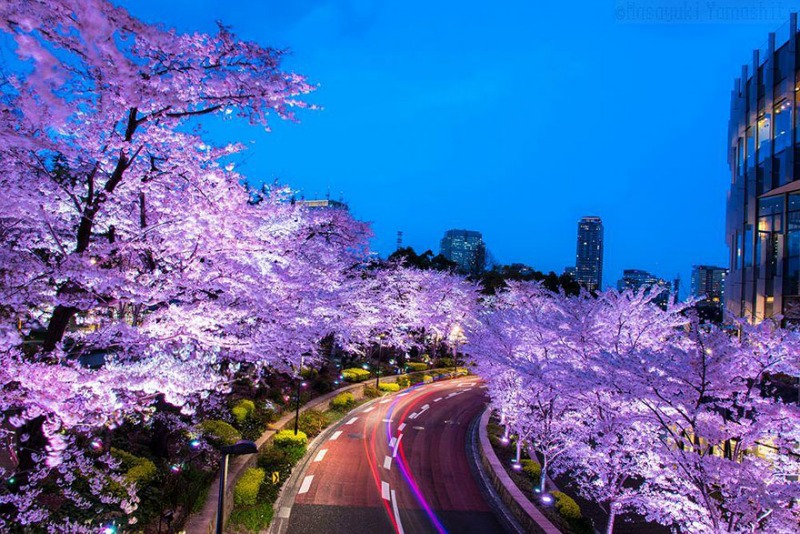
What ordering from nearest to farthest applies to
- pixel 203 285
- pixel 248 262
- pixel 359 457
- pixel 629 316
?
pixel 203 285
pixel 248 262
pixel 629 316
pixel 359 457

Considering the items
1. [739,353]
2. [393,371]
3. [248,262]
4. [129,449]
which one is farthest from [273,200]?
[393,371]

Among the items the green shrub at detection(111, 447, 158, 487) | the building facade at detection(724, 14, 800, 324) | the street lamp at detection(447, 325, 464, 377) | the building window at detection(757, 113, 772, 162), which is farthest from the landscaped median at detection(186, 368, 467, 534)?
the building window at detection(757, 113, 772, 162)

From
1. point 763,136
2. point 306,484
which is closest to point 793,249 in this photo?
point 763,136

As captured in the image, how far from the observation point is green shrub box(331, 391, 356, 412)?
74.2ft

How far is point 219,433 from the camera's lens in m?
13.6

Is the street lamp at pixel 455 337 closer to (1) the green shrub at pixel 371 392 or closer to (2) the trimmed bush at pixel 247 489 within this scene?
(1) the green shrub at pixel 371 392

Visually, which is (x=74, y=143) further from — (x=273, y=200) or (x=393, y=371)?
(x=393, y=371)

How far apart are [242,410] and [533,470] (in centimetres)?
1124

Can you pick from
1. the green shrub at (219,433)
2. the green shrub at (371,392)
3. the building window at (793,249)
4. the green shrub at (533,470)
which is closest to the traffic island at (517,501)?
the green shrub at (533,470)

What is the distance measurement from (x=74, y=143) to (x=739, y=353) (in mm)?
11636

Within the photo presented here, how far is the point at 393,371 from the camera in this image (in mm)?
33531

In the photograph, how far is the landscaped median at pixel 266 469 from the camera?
33.4 ft

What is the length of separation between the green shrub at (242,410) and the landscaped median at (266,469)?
100cm

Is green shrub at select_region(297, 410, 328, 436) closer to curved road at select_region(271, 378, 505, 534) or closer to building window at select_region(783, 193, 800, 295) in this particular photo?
curved road at select_region(271, 378, 505, 534)
